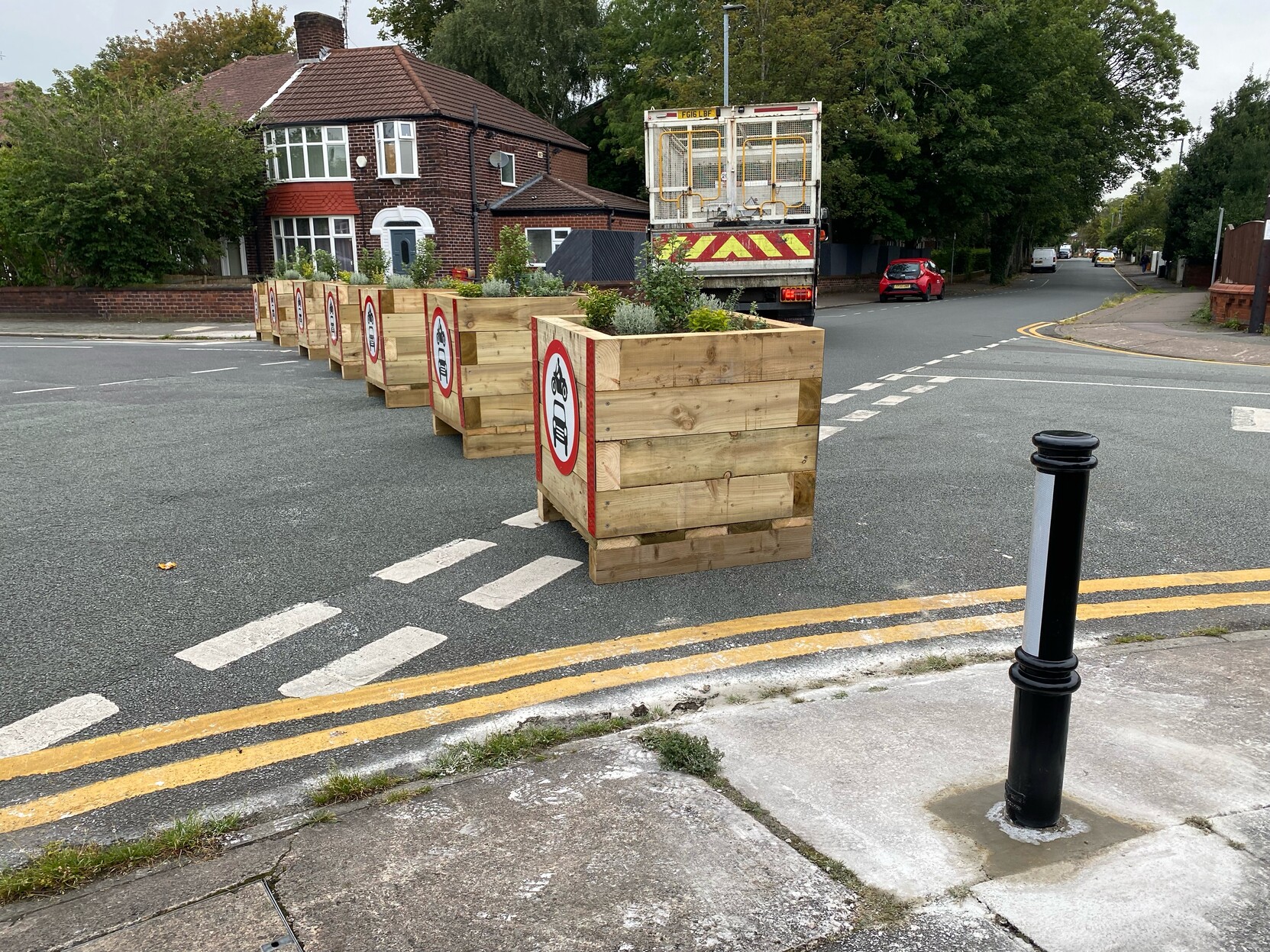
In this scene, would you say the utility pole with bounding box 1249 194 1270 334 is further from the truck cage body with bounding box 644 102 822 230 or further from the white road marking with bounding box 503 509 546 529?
the white road marking with bounding box 503 509 546 529

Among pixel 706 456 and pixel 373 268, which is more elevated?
pixel 373 268

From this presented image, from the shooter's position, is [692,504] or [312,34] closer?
[692,504]

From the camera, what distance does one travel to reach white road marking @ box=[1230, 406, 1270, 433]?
8.88 metres

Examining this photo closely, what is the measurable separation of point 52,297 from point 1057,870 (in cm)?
3181

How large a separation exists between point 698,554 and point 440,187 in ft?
99.9

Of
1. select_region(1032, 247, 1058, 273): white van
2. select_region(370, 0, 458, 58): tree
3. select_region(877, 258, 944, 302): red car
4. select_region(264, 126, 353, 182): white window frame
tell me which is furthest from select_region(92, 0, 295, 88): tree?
select_region(1032, 247, 1058, 273): white van

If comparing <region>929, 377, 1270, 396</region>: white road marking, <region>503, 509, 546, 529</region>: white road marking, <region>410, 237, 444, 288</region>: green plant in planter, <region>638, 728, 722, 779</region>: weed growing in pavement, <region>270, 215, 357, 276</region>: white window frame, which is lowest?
<region>503, 509, 546, 529</region>: white road marking

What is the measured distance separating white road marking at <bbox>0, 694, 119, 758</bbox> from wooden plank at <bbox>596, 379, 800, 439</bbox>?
2.40 meters

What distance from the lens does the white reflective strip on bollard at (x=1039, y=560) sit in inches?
104

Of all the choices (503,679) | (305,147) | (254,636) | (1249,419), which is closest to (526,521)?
(254,636)

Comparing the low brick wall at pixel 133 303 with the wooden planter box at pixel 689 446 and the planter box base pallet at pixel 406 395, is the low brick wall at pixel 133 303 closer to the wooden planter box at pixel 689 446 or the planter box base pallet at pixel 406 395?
the planter box base pallet at pixel 406 395

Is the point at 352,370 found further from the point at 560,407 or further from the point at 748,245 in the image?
the point at 560,407

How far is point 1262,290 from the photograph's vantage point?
18422mm

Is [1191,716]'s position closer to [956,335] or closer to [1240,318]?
[956,335]
